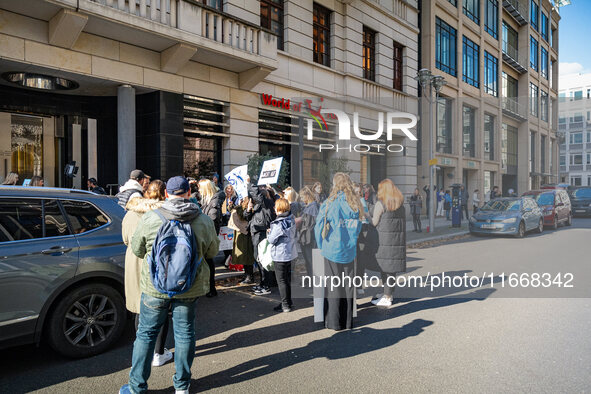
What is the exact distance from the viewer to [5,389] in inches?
141

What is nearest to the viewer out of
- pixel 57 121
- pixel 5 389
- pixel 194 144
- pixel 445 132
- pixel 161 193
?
pixel 5 389

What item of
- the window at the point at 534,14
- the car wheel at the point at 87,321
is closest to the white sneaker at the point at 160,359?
the car wheel at the point at 87,321

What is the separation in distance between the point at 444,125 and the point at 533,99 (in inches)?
763

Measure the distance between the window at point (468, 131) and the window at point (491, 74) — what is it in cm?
313

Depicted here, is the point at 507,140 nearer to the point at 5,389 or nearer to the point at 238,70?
the point at 238,70

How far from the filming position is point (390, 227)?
6.14m

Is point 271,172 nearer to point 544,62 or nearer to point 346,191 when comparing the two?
point 346,191

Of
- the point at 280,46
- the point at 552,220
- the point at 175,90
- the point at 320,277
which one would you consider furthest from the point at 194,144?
the point at 552,220

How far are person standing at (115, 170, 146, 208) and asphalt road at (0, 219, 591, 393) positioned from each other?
1925 millimetres

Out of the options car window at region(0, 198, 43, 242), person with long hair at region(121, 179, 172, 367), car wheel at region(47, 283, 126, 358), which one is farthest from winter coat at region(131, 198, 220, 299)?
car window at region(0, 198, 43, 242)

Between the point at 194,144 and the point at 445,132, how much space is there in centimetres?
1872

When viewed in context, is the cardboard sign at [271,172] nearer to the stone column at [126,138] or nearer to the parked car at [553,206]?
the stone column at [126,138]

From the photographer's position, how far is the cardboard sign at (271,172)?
8094 mm

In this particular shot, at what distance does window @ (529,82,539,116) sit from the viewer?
131 feet
